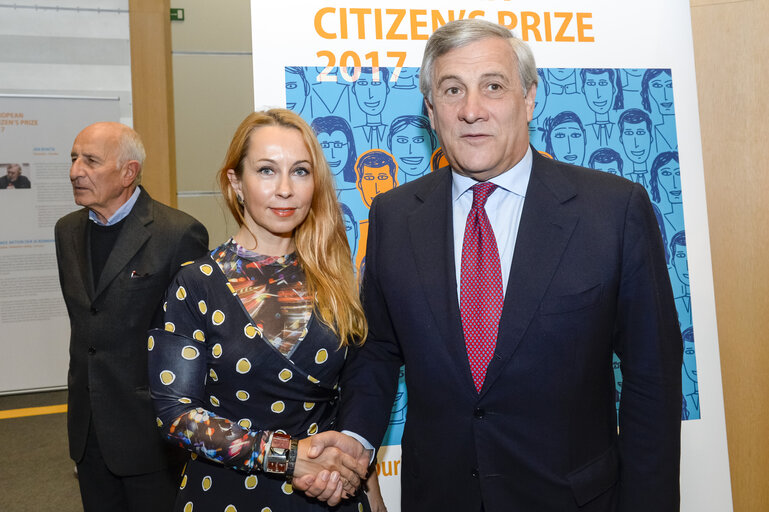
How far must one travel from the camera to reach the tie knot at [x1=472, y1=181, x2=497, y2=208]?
5.47 feet

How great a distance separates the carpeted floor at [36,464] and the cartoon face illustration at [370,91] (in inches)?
129

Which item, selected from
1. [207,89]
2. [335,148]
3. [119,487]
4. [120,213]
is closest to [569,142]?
[335,148]

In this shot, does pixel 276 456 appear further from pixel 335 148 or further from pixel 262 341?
pixel 335 148

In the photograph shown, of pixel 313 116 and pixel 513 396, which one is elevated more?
pixel 313 116

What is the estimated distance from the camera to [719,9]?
2531 millimetres

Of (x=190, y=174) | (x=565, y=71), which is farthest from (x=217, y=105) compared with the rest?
(x=565, y=71)

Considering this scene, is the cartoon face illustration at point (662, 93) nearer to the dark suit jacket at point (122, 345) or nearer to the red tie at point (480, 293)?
the red tie at point (480, 293)

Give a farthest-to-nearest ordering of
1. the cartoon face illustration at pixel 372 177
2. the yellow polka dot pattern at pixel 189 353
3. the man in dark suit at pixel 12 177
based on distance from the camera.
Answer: the man in dark suit at pixel 12 177 → the cartoon face illustration at pixel 372 177 → the yellow polka dot pattern at pixel 189 353

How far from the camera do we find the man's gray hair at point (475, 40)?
169cm

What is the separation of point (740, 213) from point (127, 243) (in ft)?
8.60

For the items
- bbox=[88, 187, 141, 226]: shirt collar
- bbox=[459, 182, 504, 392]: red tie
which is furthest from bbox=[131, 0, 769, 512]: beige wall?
bbox=[88, 187, 141, 226]: shirt collar

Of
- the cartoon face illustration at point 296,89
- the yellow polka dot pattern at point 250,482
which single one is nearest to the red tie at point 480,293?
the yellow polka dot pattern at point 250,482

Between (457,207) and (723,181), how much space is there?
4.82 feet

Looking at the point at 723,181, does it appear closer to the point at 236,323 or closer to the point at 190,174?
the point at 236,323
